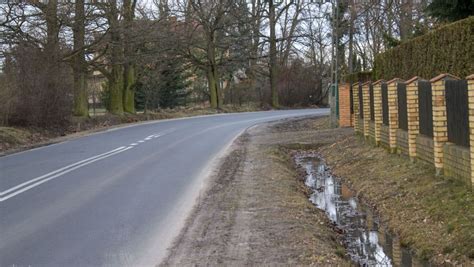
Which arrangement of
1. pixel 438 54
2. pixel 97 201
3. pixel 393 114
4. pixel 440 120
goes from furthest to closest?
pixel 393 114, pixel 438 54, pixel 97 201, pixel 440 120

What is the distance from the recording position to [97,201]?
32.9 feet

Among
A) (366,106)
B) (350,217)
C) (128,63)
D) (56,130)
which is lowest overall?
(350,217)

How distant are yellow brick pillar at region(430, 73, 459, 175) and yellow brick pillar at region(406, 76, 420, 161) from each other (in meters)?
1.92

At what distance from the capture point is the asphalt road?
6.90 m

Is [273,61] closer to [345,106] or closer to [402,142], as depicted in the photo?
[345,106]

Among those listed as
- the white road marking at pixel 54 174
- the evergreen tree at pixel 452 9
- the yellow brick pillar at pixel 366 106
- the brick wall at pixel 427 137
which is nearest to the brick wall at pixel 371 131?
the brick wall at pixel 427 137

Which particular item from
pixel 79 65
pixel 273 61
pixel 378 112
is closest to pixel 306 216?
pixel 378 112

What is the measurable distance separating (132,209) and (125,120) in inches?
1082

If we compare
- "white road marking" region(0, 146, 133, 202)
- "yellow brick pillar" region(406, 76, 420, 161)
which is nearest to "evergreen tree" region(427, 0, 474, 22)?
"yellow brick pillar" region(406, 76, 420, 161)

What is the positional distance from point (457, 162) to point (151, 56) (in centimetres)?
3073

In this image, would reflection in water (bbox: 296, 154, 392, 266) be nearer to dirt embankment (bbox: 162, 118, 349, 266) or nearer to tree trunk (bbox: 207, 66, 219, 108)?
dirt embankment (bbox: 162, 118, 349, 266)

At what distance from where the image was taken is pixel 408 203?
9.07m

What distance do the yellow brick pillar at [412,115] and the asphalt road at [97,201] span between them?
4.33m

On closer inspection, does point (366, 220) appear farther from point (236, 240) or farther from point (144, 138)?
point (144, 138)
